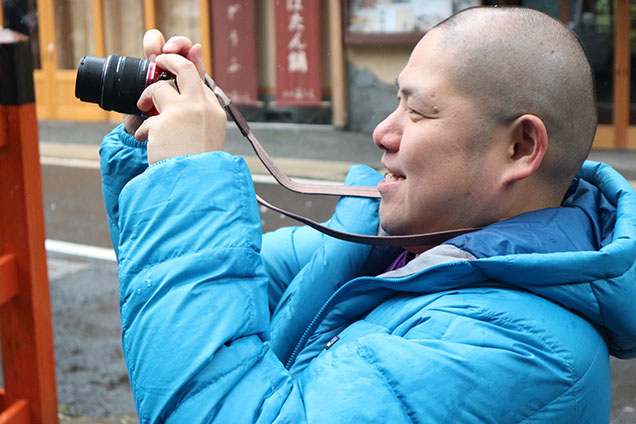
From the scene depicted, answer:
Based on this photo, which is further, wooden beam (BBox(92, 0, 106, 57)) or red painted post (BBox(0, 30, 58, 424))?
wooden beam (BBox(92, 0, 106, 57))

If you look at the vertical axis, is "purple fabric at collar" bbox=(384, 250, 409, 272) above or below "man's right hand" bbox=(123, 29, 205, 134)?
below

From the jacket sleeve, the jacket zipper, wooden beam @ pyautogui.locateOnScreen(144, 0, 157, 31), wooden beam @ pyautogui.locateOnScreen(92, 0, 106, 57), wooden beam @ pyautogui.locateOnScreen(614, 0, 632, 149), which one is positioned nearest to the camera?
the jacket zipper

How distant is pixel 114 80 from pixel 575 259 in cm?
83

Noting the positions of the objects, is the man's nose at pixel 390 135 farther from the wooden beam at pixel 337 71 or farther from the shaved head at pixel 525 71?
the wooden beam at pixel 337 71

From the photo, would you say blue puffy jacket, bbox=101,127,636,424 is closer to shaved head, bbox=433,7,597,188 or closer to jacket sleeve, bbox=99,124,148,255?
shaved head, bbox=433,7,597,188

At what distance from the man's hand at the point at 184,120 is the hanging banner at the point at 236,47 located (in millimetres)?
10193

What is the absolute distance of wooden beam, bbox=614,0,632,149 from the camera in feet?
29.4

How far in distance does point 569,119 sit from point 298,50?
10.0 metres

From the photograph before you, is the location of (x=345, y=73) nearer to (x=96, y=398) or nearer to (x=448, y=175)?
(x=96, y=398)

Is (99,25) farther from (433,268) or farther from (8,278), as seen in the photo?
(433,268)

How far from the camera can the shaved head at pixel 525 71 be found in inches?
44.1

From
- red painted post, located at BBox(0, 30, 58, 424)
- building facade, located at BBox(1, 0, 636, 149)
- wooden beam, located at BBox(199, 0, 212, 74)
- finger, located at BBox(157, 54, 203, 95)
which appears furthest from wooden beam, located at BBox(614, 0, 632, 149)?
finger, located at BBox(157, 54, 203, 95)

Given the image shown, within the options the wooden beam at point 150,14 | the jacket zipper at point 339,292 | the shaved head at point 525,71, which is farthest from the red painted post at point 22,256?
the wooden beam at point 150,14

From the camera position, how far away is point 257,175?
780 centimetres
